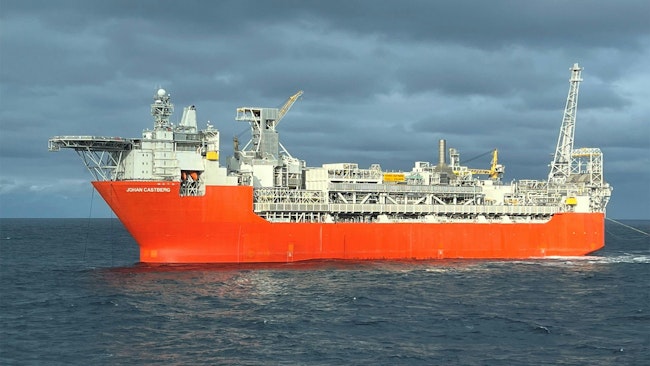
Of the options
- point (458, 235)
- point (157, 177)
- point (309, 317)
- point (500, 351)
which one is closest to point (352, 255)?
point (458, 235)

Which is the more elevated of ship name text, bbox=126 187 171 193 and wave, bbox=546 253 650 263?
ship name text, bbox=126 187 171 193

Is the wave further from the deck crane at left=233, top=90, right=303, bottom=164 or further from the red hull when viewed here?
the deck crane at left=233, top=90, right=303, bottom=164

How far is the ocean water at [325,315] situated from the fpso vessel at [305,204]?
2.34m

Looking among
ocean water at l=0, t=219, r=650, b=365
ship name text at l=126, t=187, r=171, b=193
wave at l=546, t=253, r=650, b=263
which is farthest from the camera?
wave at l=546, t=253, r=650, b=263

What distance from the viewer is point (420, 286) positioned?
46.8 m

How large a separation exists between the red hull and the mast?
12.4 metres

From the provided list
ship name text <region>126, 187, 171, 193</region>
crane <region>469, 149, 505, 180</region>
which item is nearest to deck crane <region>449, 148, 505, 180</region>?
crane <region>469, 149, 505, 180</region>

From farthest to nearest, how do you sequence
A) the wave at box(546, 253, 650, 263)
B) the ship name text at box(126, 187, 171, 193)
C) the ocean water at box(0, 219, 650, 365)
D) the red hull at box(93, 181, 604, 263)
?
the wave at box(546, 253, 650, 263) → the red hull at box(93, 181, 604, 263) → the ship name text at box(126, 187, 171, 193) → the ocean water at box(0, 219, 650, 365)

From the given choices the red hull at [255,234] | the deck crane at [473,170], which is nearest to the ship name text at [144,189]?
the red hull at [255,234]

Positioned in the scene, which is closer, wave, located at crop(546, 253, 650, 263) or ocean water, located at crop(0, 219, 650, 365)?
ocean water, located at crop(0, 219, 650, 365)

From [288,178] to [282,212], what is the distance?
13.5 ft

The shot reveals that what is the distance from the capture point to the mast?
75125 mm

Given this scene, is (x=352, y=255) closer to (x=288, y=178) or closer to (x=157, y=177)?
(x=288, y=178)

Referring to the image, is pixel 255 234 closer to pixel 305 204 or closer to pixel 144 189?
pixel 305 204
